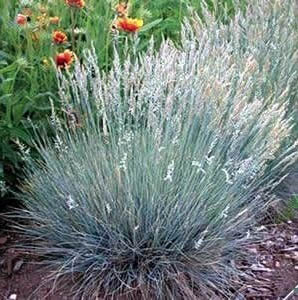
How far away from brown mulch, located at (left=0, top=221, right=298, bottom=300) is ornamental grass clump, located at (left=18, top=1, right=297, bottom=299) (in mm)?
73

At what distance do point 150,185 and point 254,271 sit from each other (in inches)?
29.2

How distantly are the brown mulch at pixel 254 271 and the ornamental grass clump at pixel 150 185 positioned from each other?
0.24 feet

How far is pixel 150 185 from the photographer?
8.96 feet

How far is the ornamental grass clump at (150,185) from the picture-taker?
2.75 meters

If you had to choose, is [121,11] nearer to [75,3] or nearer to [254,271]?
[75,3]

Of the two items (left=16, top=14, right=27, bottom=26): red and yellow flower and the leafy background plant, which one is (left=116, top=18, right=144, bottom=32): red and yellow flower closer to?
the leafy background plant

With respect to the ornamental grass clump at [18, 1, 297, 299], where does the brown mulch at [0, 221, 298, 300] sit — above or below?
below

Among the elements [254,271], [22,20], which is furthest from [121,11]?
[254,271]

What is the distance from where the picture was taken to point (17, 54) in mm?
3305

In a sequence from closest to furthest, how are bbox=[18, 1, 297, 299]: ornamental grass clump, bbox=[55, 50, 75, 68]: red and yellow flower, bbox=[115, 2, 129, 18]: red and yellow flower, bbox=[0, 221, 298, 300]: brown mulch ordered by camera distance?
bbox=[18, 1, 297, 299]: ornamental grass clump, bbox=[0, 221, 298, 300]: brown mulch, bbox=[55, 50, 75, 68]: red and yellow flower, bbox=[115, 2, 129, 18]: red and yellow flower

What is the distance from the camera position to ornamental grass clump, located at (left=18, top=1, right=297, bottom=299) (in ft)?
9.04

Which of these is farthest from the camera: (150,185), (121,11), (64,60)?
(121,11)

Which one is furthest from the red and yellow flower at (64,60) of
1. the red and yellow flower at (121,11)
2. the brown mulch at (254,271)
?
the brown mulch at (254,271)

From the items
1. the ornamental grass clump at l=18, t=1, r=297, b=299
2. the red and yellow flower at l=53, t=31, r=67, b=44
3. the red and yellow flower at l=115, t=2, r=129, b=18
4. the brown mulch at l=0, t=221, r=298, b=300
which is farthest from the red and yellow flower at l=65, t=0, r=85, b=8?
the brown mulch at l=0, t=221, r=298, b=300
